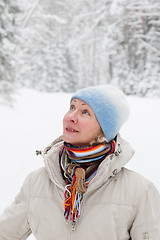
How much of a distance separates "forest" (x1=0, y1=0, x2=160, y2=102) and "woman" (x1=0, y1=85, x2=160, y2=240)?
8955 millimetres

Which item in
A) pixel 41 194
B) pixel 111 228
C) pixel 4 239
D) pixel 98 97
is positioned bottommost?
pixel 4 239

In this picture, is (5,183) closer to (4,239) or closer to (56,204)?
(4,239)

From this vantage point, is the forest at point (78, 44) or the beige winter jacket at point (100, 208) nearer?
the beige winter jacket at point (100, 208)

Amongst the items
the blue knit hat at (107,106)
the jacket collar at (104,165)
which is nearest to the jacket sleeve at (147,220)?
the jacket collar at (104,165)

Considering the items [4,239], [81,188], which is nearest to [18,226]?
[4,239]

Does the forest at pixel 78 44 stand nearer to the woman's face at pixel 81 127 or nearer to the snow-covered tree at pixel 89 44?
the snow-covered tree at pixel 89 44

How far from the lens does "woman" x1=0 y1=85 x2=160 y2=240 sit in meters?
1.60

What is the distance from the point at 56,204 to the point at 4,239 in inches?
19.4

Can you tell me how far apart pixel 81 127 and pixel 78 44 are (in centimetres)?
3109

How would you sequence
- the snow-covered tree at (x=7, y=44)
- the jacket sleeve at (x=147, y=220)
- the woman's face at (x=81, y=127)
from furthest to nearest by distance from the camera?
the snow-covered tree at (x=7, y=44) → the woman's face at (x=81, y=127) → the jacket sleeve at (x=147, y=220)

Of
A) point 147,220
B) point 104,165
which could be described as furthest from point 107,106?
point 147,220

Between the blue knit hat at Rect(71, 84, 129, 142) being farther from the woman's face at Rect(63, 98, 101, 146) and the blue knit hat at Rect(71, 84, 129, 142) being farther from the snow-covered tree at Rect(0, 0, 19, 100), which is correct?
the snow-covered tree at Rect(0, 0, 19, 100)

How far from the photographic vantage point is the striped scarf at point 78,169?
64.4 inches

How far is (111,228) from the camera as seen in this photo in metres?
1.58
